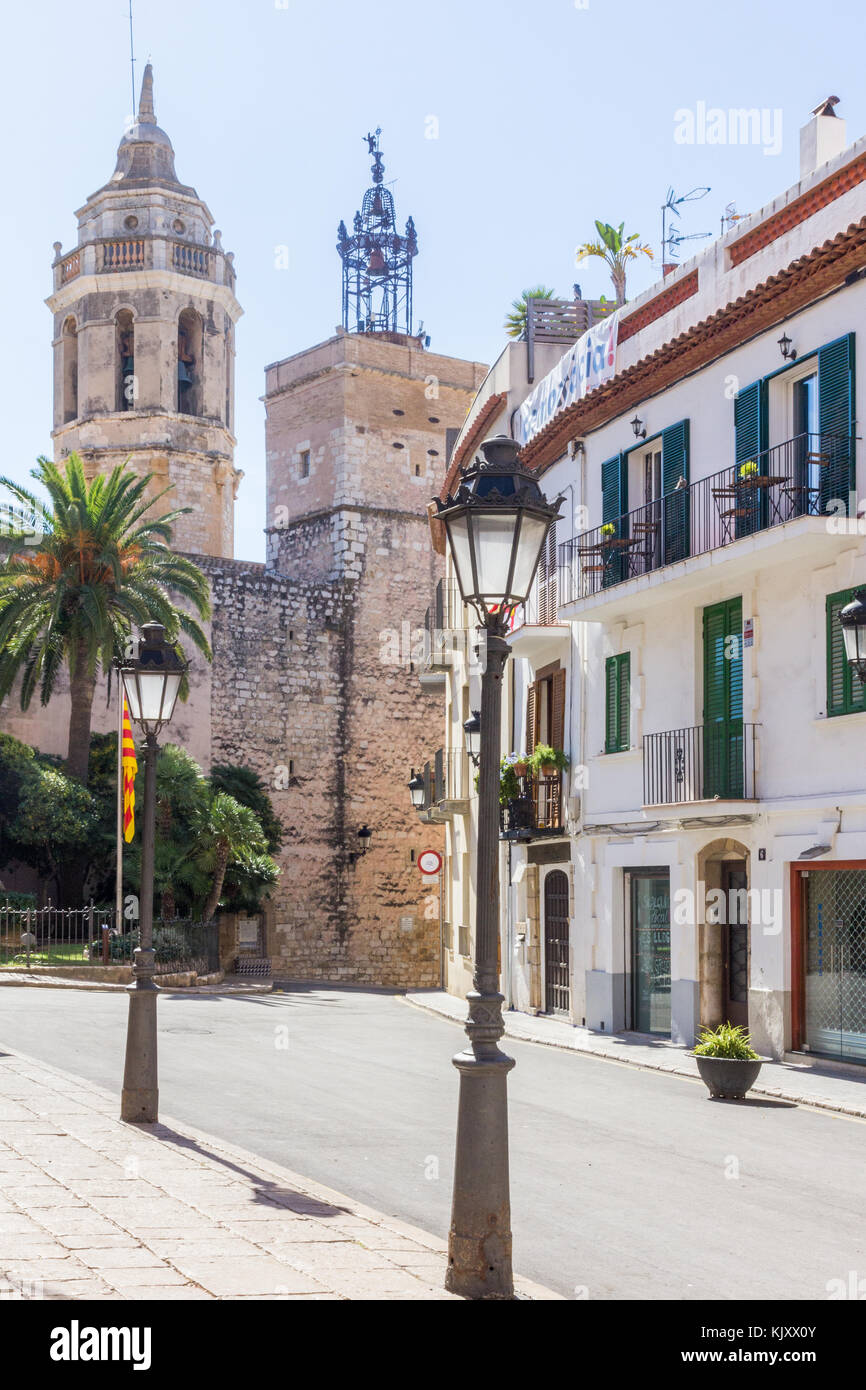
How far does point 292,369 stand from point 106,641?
1602 centimetres

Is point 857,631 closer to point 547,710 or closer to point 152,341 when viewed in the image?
point 547,710

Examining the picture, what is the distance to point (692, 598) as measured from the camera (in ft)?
65.8

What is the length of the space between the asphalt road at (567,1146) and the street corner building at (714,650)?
2348 millimetres

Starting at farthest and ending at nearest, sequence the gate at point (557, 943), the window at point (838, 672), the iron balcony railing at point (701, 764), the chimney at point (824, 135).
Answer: the gate at point (557, 943) < the chimney at point (824, 135) < the iron balcony railing at point (701, 764) < the window at point (838, 672)

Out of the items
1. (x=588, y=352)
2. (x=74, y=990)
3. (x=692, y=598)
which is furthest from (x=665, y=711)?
(x=74, y=990)

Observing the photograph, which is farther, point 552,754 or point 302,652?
point 302,652

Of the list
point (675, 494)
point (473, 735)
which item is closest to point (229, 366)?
point (473, 735)

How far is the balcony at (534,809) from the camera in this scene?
24656 mm

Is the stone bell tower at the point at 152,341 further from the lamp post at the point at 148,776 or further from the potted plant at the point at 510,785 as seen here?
the lamp post at the point at 148,776

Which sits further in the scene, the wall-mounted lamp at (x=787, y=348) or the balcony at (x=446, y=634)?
the balcony at (x=446, y=634)

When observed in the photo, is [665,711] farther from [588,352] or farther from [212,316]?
[212,316]

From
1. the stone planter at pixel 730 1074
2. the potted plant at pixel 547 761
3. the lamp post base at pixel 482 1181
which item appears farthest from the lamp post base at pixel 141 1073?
the potted plant at pixel 547 761

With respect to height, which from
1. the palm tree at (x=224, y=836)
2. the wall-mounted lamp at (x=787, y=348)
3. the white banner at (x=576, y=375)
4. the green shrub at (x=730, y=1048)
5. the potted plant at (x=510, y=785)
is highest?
the white banner at (x=576, y=375)

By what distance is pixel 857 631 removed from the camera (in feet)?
41.5
